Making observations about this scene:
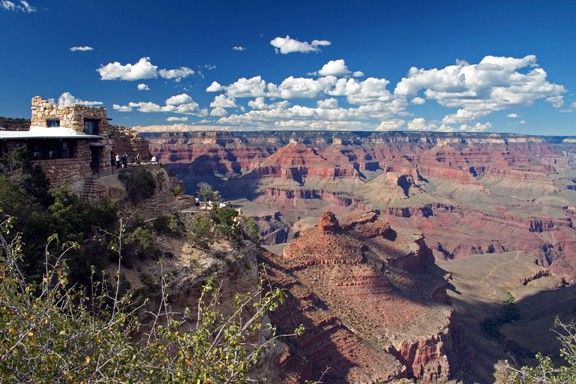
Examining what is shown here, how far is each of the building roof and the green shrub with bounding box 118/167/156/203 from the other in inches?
110

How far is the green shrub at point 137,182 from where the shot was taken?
28.2 metres

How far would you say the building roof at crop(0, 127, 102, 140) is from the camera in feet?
79.2

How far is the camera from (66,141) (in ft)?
86.0

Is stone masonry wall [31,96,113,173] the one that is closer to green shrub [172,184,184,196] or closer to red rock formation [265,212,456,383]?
green shrub [172,184,184,196]

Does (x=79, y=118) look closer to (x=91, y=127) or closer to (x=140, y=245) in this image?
(x=91, y=127)

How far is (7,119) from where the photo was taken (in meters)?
30.0

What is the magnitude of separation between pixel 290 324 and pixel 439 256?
122189 mm

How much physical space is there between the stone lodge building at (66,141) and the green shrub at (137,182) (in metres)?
1.33

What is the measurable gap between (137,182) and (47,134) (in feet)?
18.5

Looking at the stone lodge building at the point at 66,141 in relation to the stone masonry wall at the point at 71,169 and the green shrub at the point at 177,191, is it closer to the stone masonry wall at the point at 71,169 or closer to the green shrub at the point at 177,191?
the stone masonry wall at the point at 71,169

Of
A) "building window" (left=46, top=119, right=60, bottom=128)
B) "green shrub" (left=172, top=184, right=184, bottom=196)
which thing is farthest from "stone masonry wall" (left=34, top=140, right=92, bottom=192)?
"green shrub" (left=172, top=184, right=184, bottom=196)

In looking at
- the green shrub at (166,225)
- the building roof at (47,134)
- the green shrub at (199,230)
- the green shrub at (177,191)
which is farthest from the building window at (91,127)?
the green shrub at (199,230)

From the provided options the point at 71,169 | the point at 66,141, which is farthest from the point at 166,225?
the point at 66,141

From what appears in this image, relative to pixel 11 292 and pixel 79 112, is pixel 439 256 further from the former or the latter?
pixel 11 292
